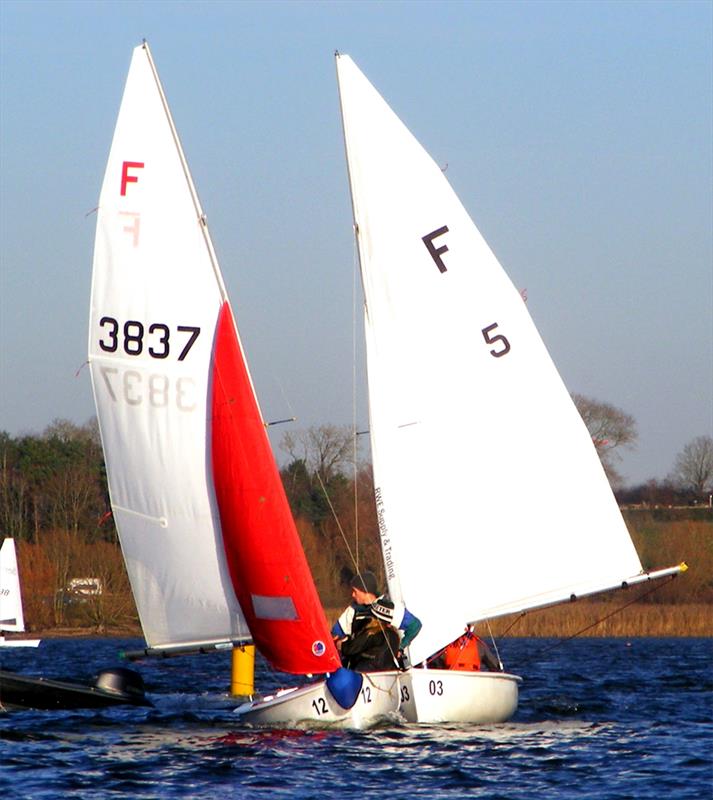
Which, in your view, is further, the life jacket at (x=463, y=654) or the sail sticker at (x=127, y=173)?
the life jacket at (x=463, y=654)

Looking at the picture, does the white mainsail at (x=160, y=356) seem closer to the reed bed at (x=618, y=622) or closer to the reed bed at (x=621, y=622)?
the reed bed at (x=618, y=622)

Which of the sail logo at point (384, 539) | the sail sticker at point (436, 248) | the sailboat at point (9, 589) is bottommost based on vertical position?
the sail logo at point (384, 539)

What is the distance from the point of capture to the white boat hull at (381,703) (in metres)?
14.8

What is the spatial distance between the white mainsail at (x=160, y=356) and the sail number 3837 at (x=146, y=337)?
0.01 m

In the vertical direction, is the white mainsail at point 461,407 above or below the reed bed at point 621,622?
above

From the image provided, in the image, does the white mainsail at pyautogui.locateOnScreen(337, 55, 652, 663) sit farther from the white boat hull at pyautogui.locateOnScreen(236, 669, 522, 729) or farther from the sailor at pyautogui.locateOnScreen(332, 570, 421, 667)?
the white boat hull at pyautogui.locateOnScreen(236, 669, 522, 729)

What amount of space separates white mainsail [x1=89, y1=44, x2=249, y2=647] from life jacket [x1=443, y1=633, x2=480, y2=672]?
2109 mm

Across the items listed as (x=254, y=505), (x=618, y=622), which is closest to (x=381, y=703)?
(x=254, y=505)

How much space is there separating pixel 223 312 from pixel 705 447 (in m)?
73.3

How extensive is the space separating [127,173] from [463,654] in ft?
19.4

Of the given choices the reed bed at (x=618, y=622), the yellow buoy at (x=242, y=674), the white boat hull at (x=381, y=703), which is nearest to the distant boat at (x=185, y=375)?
the white boat hull at (x=381, y=703)

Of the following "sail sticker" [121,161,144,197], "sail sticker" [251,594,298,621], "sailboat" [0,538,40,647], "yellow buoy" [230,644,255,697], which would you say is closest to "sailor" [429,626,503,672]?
"sail sticker" [251,594,298,621]

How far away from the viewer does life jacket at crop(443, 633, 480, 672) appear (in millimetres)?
15867

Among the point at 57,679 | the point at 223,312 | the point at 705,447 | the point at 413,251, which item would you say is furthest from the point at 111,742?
the point at 705,447
